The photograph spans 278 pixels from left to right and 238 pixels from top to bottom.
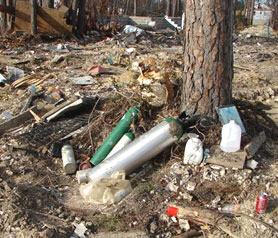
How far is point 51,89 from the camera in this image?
553 cm

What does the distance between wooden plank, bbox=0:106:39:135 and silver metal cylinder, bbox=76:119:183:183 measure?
4.73 feet

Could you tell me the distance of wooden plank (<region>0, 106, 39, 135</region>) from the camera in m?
4.48

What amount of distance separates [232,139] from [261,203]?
32.3 inches

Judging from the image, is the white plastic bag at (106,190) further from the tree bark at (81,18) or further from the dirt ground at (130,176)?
the tree bark at (81,18)

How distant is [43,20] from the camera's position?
11.7m

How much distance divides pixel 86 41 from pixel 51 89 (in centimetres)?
672

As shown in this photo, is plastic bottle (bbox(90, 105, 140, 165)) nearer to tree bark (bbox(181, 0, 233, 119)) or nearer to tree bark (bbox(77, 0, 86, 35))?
tree bark (bbox(181, 0, 233, 119))

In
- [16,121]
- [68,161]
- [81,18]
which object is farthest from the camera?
[81,18]

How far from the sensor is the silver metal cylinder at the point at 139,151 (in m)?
3.52

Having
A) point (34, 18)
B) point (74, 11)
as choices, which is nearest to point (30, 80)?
point (34, 18)

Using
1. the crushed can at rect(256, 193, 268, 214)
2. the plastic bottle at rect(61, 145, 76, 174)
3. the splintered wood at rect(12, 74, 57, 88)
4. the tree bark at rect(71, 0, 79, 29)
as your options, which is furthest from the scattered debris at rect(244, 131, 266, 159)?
the tree bark at rect(71, 0, 79, 29)

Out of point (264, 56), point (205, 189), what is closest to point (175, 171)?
point (205, 189)

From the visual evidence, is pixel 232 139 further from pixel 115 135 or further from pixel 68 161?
pixel 68 161

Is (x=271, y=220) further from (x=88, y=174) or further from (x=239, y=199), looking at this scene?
(x=88, y=174)
